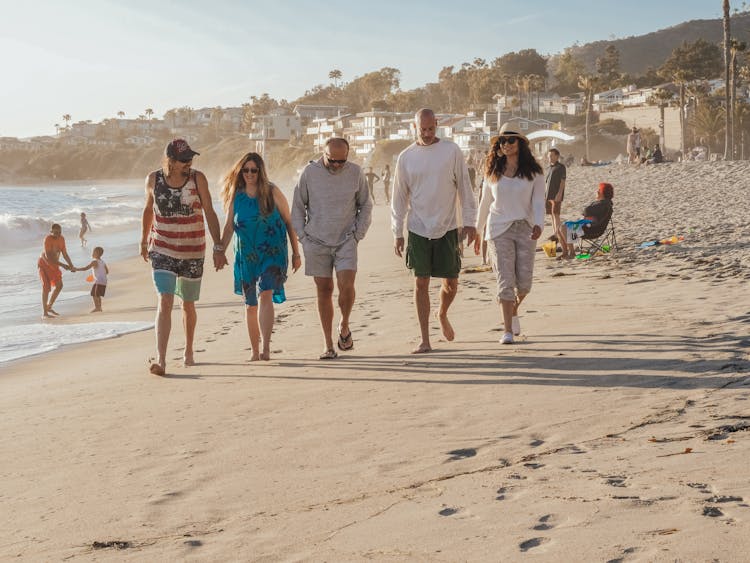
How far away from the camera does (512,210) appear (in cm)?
630

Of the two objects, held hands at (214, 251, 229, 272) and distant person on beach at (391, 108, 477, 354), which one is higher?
distant person on beach at (391, 108, 477, 354)

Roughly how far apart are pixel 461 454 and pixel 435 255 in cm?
259

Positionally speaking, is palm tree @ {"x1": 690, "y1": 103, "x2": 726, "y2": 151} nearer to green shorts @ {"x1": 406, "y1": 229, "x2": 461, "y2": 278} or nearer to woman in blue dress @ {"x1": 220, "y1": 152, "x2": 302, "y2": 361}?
green shorts @ {"x1": 406, "y1": 229, "x2": 461, "y2": 278}

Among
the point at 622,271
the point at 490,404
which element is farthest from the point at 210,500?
the point at 622,271

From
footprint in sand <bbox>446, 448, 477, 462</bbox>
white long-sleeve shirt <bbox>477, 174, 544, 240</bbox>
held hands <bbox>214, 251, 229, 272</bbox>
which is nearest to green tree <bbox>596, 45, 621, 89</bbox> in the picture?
white long-sleeve shirt <bbox>477, 174, 544, 240</bbox>

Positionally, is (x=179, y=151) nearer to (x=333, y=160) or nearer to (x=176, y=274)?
(x=176, y=274)

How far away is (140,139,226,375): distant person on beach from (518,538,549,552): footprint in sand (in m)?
3.98

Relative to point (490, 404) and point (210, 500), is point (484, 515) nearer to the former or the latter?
point (210, 500)

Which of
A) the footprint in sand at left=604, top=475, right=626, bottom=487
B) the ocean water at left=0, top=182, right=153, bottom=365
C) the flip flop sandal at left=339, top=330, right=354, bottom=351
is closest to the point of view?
the footprint in sand at left=604, top=475, right=626, bottom=487

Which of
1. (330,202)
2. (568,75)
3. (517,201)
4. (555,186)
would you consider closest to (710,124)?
(555,186)

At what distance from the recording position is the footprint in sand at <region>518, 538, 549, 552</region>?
110 inches

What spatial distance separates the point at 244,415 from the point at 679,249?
8.48 metres

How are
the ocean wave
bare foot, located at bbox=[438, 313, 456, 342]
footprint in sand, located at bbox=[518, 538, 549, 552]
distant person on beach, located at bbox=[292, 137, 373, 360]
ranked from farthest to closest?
the ocean wave, bare foot, located at bbox=[438, 313, 456, 342], distant person on beach, located at bbox=[292, 137, 373, 360], footprint in sand, located at bbox=[518, 538, 549, 552]

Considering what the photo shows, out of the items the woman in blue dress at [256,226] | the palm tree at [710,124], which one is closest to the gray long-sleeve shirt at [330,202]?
the woman in blue dress at [256,226]
